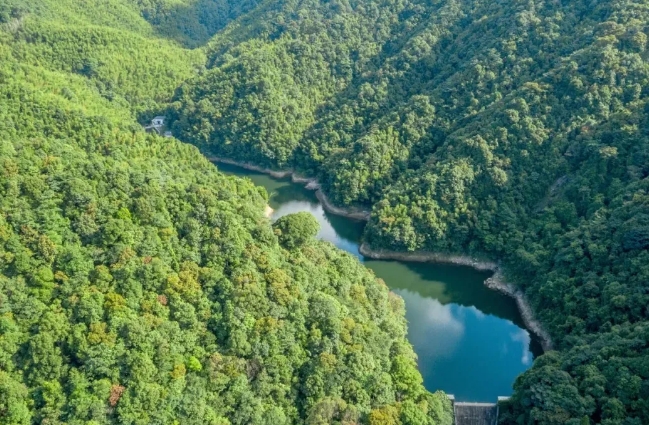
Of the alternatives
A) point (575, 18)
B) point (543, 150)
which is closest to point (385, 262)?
point (543, 150)

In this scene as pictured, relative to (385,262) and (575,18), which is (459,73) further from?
(385,262)

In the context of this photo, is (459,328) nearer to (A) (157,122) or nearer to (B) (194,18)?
(A) (157,122)

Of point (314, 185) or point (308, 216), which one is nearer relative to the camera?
point (308, 216)

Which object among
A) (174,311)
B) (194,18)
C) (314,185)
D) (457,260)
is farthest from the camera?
(194,18)

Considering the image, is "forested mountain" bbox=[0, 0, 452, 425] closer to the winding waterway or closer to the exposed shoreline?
the winding waterway

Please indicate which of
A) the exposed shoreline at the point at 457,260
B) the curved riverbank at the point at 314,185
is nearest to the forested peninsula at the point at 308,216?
the curved riverbank at the point at 314,185

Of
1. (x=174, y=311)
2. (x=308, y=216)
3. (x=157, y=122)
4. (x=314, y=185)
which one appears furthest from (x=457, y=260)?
(x=157, y=122)

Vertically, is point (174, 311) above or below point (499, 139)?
below
